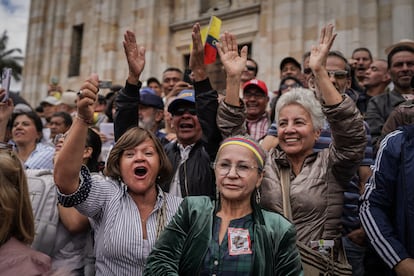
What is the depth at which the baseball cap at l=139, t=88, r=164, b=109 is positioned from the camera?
17.7 ft

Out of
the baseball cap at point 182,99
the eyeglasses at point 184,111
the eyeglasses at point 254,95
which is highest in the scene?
the eyeglasses at point 254,95

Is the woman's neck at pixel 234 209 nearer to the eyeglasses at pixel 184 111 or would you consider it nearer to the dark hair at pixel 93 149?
the eyeglasses at pixel 184 111

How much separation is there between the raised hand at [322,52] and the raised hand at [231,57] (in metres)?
0.56

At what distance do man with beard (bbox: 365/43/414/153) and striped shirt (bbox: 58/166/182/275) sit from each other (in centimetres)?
289

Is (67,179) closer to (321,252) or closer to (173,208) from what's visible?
(173,208)

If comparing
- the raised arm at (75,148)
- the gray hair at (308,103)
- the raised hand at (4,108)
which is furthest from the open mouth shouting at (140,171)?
the raised hand at (4,108)

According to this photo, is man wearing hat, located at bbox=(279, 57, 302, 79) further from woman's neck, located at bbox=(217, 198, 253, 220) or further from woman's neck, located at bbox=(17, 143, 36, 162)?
woman's neck, located at bbox=(217, 198, 253, 220)

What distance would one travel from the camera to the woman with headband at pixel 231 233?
262 centimetres

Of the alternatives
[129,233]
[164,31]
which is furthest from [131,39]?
[164,31]

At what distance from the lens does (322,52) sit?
3395 mm

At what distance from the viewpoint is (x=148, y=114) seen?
17.8 feet

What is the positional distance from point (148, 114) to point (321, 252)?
2994 mm

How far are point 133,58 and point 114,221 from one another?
5.17 ft

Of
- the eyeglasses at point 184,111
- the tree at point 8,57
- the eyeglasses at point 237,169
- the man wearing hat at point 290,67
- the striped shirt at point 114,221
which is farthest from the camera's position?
the tree at point 8,57
